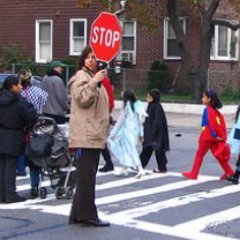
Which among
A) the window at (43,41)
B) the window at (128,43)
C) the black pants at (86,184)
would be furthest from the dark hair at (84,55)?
the window at (43,41)

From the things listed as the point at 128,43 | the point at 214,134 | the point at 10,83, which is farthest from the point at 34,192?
the point at 128,43

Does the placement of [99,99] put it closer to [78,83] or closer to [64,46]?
[78,83]

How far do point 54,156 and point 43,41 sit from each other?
2667 centimetres

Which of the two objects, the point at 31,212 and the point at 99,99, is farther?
the point at 31,212

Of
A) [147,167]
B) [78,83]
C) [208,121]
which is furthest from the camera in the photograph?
[147,167]

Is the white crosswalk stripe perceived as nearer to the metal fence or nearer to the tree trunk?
the tree trunk

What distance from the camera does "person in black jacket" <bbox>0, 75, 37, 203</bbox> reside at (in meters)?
9.64

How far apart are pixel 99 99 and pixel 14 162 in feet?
7.59

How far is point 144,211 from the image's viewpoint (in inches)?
Result: 363

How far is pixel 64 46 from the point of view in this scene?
34.9 meters

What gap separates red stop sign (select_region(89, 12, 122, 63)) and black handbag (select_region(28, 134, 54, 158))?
1.92 meters

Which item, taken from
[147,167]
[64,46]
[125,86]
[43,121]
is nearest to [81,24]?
[64,46]

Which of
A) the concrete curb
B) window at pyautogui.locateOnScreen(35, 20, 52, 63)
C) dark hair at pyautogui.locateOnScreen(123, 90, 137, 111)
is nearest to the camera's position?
dark hair at pyautogui.locateOnScreen(123, 90, 137, 111)

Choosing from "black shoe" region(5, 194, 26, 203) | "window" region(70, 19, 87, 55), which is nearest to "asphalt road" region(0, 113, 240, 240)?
"black shoe" region(5, 194, 26, 203)
